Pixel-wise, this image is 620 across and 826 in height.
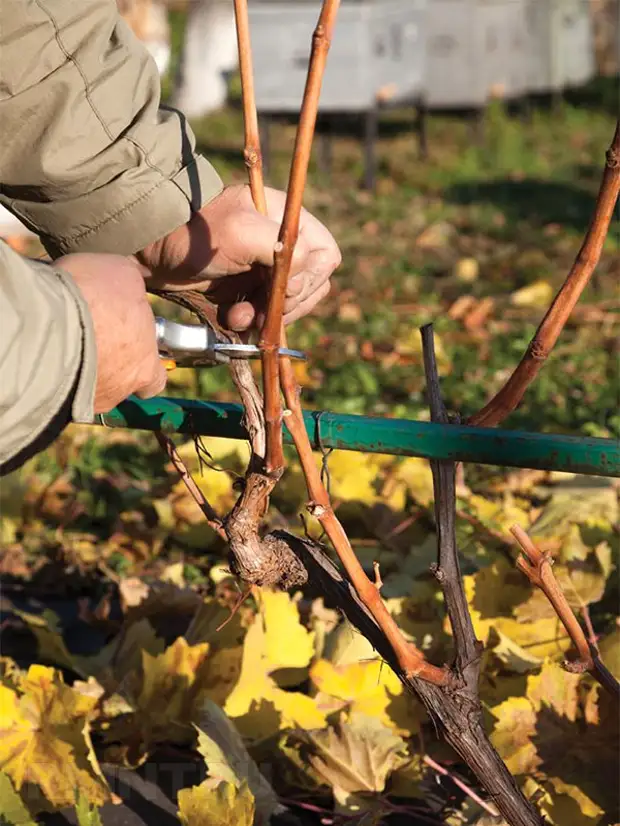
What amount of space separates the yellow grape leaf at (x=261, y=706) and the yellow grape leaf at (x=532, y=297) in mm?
3013

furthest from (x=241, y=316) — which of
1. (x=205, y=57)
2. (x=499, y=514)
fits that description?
(x=205, y=57)

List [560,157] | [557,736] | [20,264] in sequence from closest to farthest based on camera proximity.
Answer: [20,264]
[557,736]
[560,157]

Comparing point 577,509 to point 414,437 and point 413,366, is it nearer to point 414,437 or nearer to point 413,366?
point 414,437

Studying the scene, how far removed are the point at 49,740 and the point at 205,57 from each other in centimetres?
982

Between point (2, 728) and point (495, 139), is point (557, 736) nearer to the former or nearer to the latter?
point (2, 728)

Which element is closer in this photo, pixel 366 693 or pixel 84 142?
pixel 84 142

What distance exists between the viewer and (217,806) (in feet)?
5.02

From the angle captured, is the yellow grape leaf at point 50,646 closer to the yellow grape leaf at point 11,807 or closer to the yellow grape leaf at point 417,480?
the yellow grape leaf at point 11,807

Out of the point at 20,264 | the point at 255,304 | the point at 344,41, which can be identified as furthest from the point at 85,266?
the point at 344,41

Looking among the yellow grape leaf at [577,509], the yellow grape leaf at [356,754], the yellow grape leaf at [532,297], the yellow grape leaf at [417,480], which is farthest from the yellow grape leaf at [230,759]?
the yellow grape leaf at [532,297]

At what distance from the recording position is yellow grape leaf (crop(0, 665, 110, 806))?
5.93ft

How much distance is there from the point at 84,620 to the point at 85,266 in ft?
4.06

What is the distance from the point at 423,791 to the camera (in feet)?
5.91

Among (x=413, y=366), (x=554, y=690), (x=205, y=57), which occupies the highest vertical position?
(x=554, y=690)
